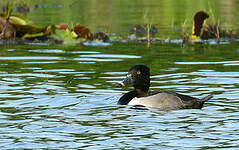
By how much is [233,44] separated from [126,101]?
915cm

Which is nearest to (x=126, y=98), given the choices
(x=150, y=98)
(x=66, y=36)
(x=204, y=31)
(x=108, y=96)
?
(x=150, y=98)

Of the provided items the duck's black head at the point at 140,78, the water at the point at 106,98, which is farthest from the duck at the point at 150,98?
the water at the point at 106,98

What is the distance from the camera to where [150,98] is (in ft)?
34.6

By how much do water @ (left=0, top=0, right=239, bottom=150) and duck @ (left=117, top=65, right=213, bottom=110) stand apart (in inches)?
7.1

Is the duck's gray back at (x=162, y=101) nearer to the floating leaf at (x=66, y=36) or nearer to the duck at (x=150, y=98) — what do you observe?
the duck at (x=150, y=98)

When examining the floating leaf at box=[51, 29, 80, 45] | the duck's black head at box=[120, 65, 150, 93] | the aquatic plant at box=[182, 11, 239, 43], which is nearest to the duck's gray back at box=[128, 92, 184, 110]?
the duck's black head at box=[120, 65, 150, 93]

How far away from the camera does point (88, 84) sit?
13055mm

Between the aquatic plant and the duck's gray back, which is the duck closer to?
the duck's gray back

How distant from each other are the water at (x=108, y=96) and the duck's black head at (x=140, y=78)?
505 mm

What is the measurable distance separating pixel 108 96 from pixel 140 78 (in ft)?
2.38

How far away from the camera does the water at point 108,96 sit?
8.24 m

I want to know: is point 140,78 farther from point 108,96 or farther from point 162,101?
point 162,101

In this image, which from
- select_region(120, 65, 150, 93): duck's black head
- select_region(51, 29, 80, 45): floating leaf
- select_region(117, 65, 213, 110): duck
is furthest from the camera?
select_region(51, 29, 80, 45): floating leaf

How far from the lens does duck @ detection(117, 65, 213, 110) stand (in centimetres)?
1023
